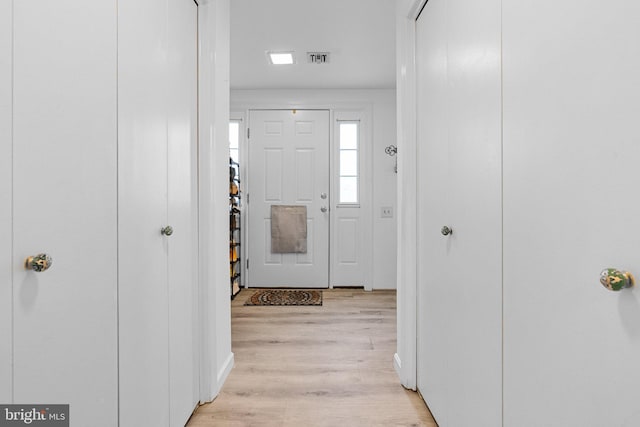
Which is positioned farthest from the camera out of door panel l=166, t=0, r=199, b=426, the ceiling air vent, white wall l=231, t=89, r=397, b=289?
white wall l=231, t=89, r=397, b=289

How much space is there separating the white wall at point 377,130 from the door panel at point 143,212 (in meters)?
3.27

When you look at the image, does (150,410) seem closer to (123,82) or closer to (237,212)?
(123,82)

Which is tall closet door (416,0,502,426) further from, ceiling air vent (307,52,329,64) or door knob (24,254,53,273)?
ceiling air vent (307,52,329,64)

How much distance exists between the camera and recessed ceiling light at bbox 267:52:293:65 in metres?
3.55

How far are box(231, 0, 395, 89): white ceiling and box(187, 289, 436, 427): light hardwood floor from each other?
8.11 ft

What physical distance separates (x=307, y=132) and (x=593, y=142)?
4.15 meters

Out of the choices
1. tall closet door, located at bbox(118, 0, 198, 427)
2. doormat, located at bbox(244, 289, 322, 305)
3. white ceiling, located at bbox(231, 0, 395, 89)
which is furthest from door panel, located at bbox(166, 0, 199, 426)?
doormat, located at bbox(244, 289, 322, 305)

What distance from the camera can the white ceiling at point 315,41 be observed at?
274 centimetres

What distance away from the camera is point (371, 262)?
4660 millimetres

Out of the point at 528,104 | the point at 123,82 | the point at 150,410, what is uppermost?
the point at 123,82

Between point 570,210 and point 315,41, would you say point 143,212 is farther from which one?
point 315,41

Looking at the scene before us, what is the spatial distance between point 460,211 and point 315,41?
8.08 ft

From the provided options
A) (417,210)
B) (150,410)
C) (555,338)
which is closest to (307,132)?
(417,210)

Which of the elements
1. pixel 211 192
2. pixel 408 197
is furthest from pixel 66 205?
pixel 408 197
